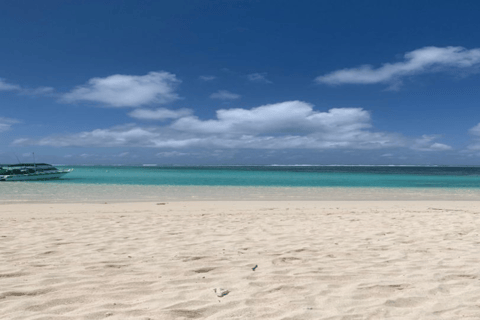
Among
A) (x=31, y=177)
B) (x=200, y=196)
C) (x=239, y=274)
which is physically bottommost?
(x=200, y=196)

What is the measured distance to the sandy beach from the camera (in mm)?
3834

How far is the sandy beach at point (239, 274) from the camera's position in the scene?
3834 mm

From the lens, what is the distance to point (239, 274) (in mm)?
5121

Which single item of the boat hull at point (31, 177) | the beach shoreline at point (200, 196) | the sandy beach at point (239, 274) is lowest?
the beach shoreline at point (200, 196)

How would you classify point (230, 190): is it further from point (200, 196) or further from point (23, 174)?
point (23, 174)

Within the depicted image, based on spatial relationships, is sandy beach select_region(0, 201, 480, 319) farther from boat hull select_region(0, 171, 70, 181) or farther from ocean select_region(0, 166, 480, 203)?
boat hull select_region(0, 171, 70, 181)

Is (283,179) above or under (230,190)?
above

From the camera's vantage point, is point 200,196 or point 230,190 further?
point 230,190

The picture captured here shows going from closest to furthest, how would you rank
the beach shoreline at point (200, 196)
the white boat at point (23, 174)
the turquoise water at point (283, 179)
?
the beach shoreline at point (200, 196)
the turquoise water at point (283, 179)
the white boat at point (23, 174)

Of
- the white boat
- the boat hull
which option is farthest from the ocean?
the white boat

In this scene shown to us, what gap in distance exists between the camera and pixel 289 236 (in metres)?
8.20

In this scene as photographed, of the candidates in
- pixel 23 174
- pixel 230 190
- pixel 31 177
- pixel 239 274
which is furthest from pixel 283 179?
pixel 239 274

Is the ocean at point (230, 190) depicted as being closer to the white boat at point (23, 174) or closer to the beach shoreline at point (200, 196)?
the beach shoreline at point (200, 196)

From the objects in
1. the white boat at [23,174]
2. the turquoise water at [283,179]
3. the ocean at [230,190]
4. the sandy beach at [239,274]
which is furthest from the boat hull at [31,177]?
the sandy beach at [239,274]
